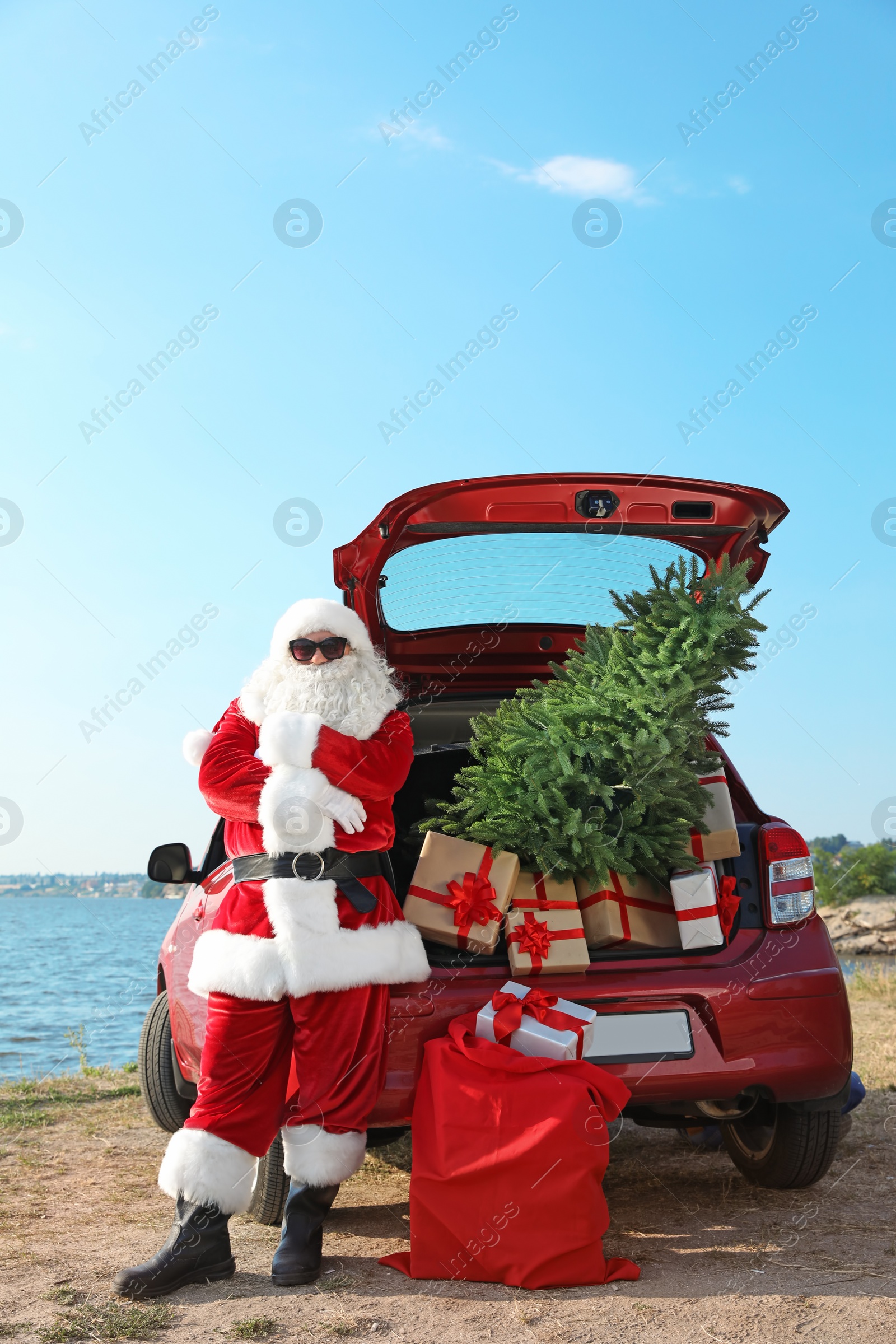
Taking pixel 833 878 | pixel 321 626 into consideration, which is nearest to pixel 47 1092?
pixel 321 626

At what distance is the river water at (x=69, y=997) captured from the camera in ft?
25.0

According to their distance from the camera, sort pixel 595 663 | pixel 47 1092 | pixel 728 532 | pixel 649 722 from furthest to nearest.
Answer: pixel 47 1092 < pixel 728 532 < pixel 595 663 < pixel 649 722

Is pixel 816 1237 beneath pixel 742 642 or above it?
beneath

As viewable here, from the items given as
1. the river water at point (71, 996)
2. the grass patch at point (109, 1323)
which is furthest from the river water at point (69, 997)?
the grass patch at point (109, 1323)

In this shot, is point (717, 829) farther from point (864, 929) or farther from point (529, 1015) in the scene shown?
point (864, 929)

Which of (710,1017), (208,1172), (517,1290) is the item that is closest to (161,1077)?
(208,1172)

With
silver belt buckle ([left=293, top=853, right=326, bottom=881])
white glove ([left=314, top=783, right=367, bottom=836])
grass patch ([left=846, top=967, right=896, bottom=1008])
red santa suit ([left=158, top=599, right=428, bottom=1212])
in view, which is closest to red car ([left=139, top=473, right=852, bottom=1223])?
red santa suit ([left=158, top=599, right=428, bottom=1212])

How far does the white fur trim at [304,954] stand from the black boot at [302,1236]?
0.51m

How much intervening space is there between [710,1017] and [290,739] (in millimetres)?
1448

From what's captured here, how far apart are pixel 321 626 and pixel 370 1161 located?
238 cm

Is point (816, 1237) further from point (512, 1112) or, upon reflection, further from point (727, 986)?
point (512, 1112)

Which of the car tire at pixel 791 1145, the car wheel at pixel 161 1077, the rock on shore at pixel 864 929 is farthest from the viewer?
the rock on shore at pixel 864 929

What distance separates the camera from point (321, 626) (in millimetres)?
3230

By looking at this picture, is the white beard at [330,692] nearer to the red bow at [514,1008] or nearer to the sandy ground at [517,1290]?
the red bow at [514,1008]
